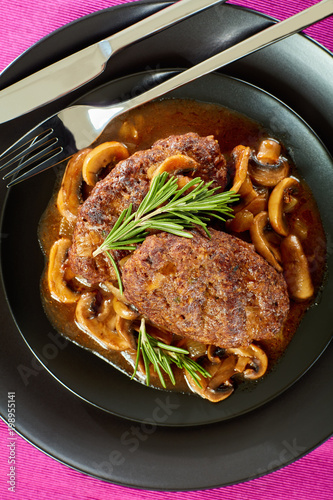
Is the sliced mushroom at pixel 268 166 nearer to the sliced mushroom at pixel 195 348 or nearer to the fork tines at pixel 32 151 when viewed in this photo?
the sliced mushroom at pixel 195 348

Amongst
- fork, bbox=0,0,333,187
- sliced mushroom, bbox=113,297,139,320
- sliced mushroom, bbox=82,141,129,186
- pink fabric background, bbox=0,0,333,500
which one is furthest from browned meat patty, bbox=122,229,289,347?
pink fabric background, bbox=0,0,333,500

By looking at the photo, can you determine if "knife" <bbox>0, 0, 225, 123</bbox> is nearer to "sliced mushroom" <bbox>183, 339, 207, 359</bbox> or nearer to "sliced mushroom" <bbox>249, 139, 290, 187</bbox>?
"sliced mushroom" <bbox>249, 139, 290, 187</bbox>

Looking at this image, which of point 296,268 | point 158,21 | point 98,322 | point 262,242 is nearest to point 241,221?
point 262,242

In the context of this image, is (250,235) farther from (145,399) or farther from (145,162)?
(145,399)

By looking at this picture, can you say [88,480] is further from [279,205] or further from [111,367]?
[279,205]

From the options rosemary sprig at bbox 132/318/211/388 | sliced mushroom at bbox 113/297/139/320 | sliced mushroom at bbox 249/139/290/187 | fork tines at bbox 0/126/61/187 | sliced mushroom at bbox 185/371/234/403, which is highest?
sliced mushroom at bbox 249/139/290/187

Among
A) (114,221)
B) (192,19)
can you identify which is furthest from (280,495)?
(192,19)

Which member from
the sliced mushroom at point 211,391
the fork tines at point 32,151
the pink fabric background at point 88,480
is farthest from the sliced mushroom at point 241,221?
the pink fabric background at point 88,480
